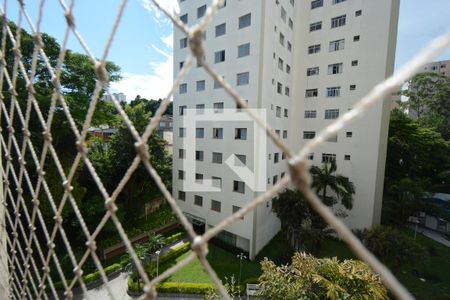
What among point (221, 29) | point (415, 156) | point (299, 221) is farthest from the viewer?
point (415, 156)

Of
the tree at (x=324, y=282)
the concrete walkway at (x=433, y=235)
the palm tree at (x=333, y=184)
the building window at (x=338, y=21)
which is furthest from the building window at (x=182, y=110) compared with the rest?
the concrete walkway at (x=433, y=235)

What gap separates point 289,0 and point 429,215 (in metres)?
9.69

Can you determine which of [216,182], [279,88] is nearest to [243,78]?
[279,88]

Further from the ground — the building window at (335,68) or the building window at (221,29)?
the building window at (221,29)

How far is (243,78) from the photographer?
705 centimetres

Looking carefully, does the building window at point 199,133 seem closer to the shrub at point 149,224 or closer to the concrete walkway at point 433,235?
the shrub at point 149,224

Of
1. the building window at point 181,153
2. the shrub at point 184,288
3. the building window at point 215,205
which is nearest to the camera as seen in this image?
the shrub at point 184,288

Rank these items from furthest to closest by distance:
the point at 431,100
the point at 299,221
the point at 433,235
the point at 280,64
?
the point at 431,100 < the point at 433,235 < the point at 280,64 < the point at 299,221

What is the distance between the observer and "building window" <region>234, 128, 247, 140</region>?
7039mm

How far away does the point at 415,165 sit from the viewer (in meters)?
10.0

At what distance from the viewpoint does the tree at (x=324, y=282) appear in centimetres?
323

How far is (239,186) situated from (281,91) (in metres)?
3.52

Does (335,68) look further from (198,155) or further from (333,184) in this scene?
(198,155)

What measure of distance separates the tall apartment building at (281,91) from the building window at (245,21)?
27 millimetres
